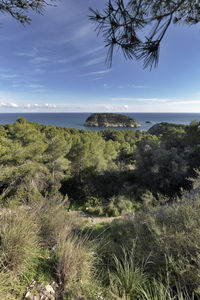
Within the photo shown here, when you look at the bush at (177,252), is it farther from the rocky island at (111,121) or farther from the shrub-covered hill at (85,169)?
the rocky island at (111,121)

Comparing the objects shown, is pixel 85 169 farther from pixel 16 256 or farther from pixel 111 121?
pixel 111 121

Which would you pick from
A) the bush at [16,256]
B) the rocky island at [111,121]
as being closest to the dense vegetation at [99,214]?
the bush at [16,256]

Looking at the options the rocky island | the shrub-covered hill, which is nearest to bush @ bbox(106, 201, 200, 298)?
the shrub-covered hill

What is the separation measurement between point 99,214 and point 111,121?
7739 centimetres

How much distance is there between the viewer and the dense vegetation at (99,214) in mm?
1663

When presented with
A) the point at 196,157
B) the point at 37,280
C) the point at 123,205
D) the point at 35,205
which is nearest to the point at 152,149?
the point at 196,157

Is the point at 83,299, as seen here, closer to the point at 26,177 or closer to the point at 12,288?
the point at 12,288

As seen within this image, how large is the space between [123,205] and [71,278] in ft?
22.4

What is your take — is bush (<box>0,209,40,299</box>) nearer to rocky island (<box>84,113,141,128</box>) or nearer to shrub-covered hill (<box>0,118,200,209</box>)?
shrub-covered hill (<box>0,118,200,209</box>)

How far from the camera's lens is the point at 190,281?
1696mm

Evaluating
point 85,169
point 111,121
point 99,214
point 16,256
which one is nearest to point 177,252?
point 16,256

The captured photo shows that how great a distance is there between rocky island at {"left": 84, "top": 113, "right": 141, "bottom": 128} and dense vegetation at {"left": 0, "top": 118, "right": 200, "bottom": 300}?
63734 millimetres

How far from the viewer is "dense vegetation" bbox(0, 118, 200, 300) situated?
1.66 metres

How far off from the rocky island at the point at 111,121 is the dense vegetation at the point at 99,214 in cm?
6373
